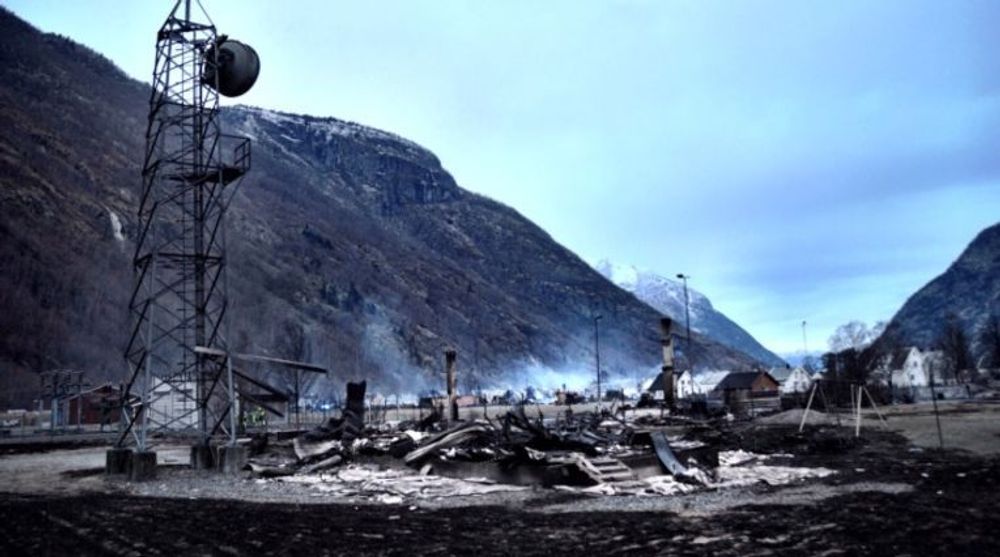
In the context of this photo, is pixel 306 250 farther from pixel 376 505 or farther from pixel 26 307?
pixel 376 505

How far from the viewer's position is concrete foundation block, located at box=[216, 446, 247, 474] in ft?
69.4

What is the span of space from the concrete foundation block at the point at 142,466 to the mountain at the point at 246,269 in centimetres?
4728

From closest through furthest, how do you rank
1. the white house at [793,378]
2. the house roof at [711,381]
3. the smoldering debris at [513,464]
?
the smoldering debris at [513,464]
the house roof at [711,381]
the white house at [793,378]

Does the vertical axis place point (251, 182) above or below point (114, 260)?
above

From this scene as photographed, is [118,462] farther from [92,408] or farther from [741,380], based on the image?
[741,380]

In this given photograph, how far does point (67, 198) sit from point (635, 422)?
7733 cm

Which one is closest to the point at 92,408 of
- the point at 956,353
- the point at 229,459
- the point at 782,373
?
the point at 229,459

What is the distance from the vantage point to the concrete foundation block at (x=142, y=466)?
63.5 ft

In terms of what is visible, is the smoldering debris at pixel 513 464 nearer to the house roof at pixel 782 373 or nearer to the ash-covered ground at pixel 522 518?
the ash-covered ground at pixel 522 518

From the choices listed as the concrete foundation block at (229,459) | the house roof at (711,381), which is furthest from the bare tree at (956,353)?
the concrete foundation block at (229,459)

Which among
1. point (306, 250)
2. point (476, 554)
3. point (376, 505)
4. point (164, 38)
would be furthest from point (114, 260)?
point (476, 554)

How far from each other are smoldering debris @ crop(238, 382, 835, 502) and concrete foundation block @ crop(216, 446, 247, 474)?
0.36 m

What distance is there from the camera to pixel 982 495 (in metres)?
13.7

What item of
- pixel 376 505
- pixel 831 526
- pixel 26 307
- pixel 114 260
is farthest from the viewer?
pixel 114 260
